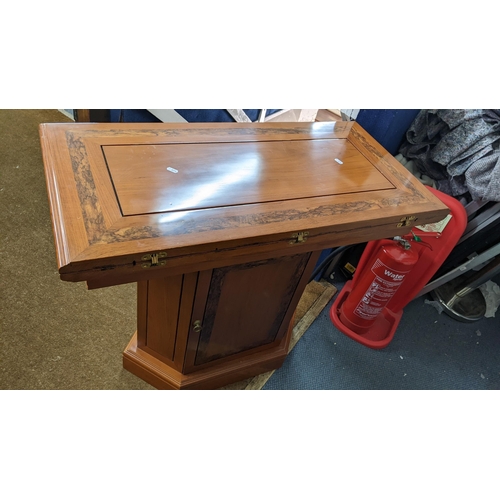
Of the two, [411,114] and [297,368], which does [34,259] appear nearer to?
[297,368]

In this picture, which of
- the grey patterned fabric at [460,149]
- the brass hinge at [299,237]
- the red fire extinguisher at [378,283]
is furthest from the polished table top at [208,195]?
the grey patterned fabric at [460,149]

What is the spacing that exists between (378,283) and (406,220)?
46 centimetres

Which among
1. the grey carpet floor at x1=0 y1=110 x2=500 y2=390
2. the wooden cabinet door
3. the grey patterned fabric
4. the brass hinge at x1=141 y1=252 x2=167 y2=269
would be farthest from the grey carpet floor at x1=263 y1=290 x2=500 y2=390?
the brass hinge at x1=141 y1=252 x2=167 y2=269

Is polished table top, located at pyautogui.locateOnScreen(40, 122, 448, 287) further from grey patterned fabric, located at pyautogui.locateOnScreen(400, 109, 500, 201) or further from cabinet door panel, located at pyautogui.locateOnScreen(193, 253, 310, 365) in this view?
grey patterned fabric, located at pyautogui.locateOnScreen(400, 109, 500, 201)

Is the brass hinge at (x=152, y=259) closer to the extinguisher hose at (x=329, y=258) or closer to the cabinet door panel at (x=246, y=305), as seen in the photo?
the cabinet door panel at (x=246, y=305)

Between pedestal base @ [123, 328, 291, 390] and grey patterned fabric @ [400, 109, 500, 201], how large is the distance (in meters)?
0.94

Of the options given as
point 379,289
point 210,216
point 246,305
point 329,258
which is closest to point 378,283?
point 379,289

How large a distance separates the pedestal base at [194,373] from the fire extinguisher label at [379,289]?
38 centimetres

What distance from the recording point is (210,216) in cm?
83

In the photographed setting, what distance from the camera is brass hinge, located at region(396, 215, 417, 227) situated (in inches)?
39.8

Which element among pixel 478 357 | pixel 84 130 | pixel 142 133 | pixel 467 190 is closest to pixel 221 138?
pixel 142 133

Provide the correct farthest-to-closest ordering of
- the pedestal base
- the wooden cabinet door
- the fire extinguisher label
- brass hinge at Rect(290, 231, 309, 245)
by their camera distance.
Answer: the fire extinguisher label, the pedestal base, the wooden cabinet door, brass hinge at Rect(290, 231, 309, 245)

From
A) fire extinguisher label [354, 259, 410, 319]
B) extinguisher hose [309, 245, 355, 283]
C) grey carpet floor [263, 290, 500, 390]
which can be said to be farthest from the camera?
extinguisher hose [309, 245, 355, 283]

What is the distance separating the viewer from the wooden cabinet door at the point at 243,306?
1.00 meters
